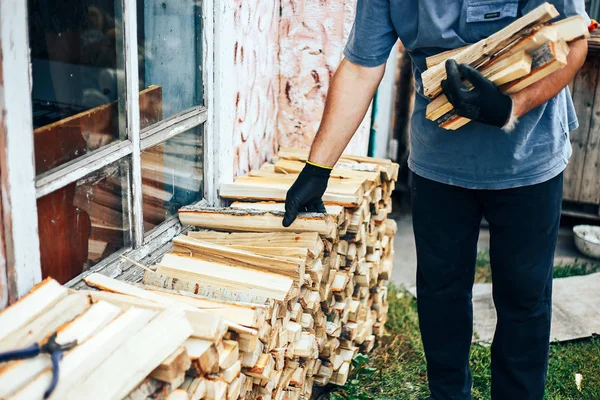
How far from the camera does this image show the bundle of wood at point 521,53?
1995 mm

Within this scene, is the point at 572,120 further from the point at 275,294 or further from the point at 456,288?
the point at 275,294

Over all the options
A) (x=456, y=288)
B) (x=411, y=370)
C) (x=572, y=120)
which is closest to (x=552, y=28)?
(x=572, y=120)

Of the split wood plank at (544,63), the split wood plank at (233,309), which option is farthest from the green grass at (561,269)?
the split wood plank at (233,309)

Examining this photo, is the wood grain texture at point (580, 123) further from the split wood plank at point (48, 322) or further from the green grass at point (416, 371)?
the split wood plank at point (48, 322)

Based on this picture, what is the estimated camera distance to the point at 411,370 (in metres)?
3.66

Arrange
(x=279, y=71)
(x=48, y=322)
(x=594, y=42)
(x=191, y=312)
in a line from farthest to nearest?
(x=594, y=42), (x=279, y=71), (x=191, y=312), (x=48, y=322)

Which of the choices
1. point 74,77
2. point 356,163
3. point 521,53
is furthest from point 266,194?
point 521,53

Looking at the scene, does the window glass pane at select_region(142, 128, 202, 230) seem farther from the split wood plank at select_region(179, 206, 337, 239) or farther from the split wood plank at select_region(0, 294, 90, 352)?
the split wood plank at select_region(0, 294, 90, 352)

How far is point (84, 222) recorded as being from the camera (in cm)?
240

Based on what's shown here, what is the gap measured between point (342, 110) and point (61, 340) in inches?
58.7

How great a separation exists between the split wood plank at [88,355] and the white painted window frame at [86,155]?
0.36m

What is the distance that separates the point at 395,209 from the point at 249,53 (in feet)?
11.0

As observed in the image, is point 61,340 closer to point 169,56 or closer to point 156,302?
point 156,302

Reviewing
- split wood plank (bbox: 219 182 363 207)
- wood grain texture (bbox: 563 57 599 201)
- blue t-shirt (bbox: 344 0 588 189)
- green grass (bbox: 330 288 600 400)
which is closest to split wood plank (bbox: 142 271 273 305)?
split wood plank (bbox: 219 182 363 207)
